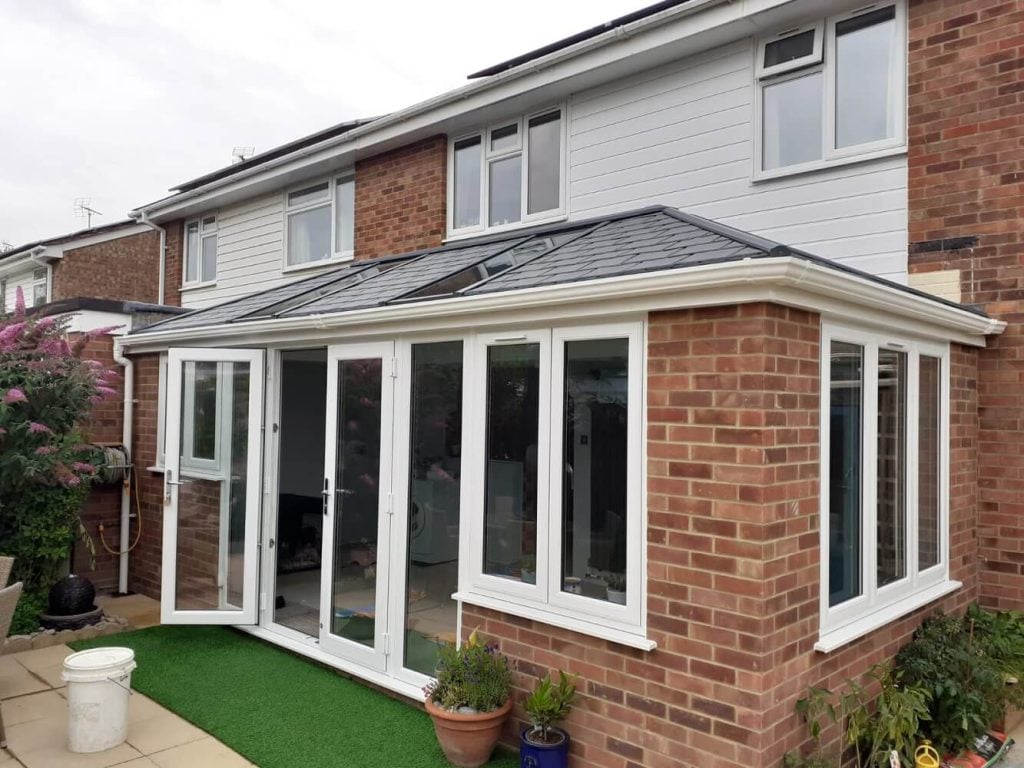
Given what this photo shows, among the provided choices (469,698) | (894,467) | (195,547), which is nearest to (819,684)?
(894,467)

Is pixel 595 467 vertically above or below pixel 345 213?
below

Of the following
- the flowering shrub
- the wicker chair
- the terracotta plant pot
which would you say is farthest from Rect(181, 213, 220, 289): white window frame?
the terracotta plant pot

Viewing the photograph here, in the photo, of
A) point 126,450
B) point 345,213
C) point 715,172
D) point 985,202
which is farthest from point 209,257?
point 985,202

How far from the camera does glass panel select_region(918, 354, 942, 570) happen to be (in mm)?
4586

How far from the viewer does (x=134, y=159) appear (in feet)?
97.8

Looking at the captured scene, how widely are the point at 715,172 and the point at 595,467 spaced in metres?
3.57

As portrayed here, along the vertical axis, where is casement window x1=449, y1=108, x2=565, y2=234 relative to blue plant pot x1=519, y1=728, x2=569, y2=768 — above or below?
above

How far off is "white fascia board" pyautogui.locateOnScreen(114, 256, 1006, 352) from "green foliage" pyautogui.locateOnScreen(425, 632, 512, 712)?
1.86 m

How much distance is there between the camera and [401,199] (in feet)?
29.0

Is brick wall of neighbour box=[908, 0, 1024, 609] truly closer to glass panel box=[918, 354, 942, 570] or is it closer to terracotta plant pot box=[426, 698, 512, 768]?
glass panel box=[918, 354, 942, 570]

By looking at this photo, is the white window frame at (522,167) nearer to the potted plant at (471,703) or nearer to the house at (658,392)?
the house at (658,392)

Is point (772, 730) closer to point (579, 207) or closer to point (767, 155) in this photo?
point (767, 155)

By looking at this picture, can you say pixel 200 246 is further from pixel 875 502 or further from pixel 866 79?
pixel 875 502

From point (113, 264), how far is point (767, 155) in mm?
17486
